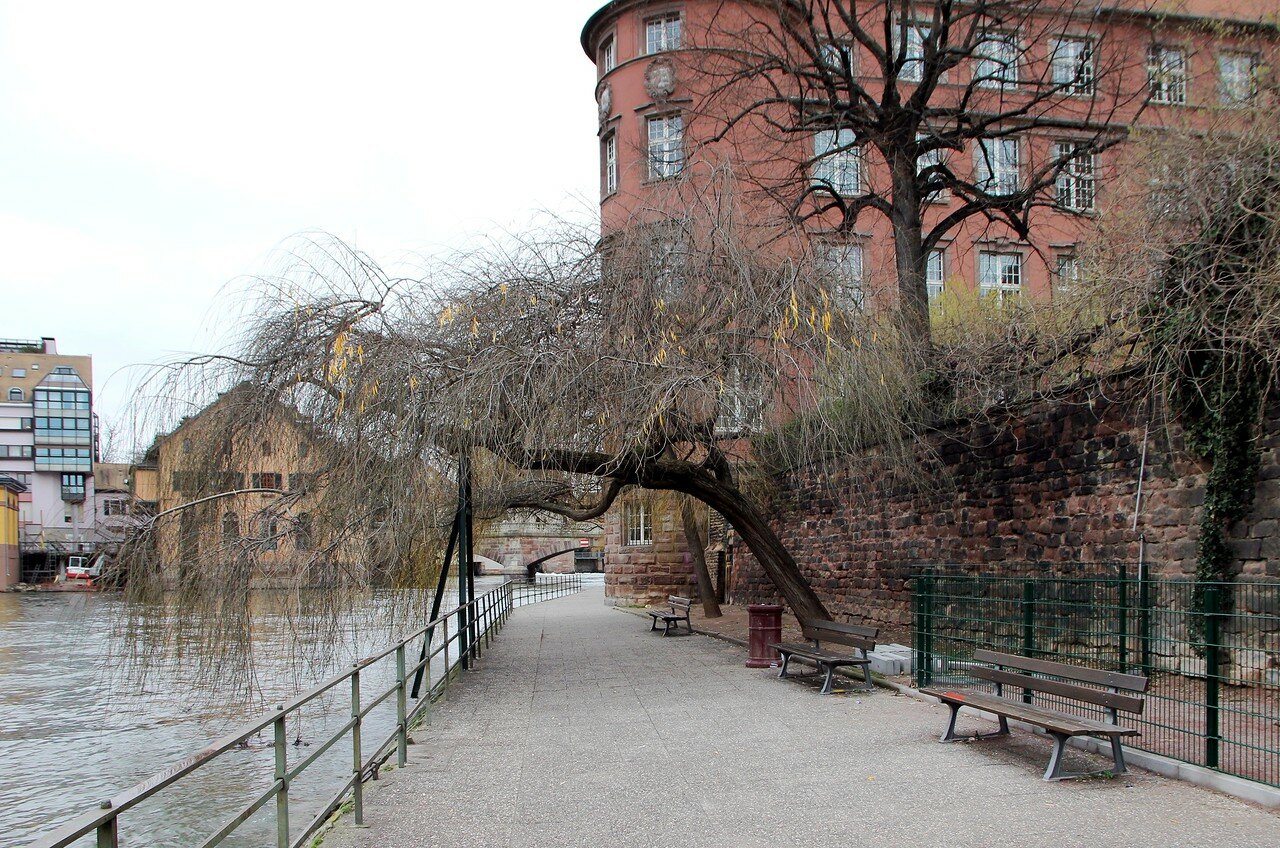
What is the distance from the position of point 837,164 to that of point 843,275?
32.8 feet

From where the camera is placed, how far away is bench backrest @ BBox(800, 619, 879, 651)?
36.2 ft

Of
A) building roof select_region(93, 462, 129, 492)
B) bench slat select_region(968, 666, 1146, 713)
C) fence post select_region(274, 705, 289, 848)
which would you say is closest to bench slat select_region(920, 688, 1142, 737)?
→ bench slat select_region(968, 666, 1146, 713)

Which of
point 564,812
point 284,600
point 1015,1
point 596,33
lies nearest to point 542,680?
point 284,600

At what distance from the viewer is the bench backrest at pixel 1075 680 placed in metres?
6.82

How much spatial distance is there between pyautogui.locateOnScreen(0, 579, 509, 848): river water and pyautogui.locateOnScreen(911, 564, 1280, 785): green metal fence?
5.85m

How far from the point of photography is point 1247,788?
6145 mm

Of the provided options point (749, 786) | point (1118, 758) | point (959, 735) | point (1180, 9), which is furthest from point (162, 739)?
point (1180, 9)

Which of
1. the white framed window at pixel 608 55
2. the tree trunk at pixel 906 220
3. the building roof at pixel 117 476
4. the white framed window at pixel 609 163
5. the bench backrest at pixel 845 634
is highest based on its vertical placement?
the white framed window at pixel 608 55

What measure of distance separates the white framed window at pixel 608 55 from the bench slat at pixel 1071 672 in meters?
23.9

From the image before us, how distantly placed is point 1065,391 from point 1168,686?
420 centimetres

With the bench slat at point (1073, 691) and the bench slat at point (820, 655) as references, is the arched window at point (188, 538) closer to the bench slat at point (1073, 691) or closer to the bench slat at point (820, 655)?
the bench slat at point (820, 655)

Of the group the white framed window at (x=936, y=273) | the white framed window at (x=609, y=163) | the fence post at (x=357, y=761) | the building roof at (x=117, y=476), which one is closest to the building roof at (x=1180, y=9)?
the white framed window at (x=609, y=163)

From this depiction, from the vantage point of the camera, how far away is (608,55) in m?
29.9

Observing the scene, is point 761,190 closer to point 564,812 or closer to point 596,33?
point 564,812
